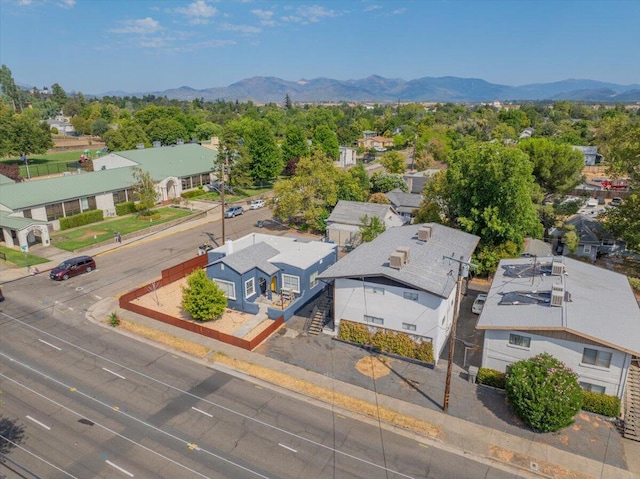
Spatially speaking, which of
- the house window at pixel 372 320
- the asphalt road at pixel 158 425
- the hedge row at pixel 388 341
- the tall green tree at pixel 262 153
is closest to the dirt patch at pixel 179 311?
the asphalt road at pixel 158 425

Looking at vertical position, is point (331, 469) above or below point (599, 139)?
below

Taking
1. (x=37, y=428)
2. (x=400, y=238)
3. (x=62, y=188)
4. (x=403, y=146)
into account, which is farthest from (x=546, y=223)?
(x=403, y=146)

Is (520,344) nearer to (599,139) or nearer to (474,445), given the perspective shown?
(474,445)

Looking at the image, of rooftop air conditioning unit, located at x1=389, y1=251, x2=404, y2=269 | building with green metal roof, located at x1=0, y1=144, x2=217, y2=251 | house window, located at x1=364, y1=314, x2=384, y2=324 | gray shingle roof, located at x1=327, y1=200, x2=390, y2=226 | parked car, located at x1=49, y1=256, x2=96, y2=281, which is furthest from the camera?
gray shingle roof, located at x1=327, y1=200, x2=390, y2=226

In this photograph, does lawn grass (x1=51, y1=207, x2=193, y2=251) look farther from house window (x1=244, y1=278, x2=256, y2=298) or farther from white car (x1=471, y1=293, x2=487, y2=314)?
white car (x1=471, y1=293, x2=487, y2=314)

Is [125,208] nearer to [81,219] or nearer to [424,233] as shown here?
[81,219]

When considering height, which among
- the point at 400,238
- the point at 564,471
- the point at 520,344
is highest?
the point at 400,238

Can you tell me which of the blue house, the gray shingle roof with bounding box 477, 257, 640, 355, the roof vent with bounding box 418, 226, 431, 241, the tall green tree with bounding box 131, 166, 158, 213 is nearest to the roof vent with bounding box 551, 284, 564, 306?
the gray shingle roof with bounding box 477, 257, 640, 355

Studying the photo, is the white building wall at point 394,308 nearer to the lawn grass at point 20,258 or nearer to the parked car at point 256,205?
the lawn grass at point 20,258
